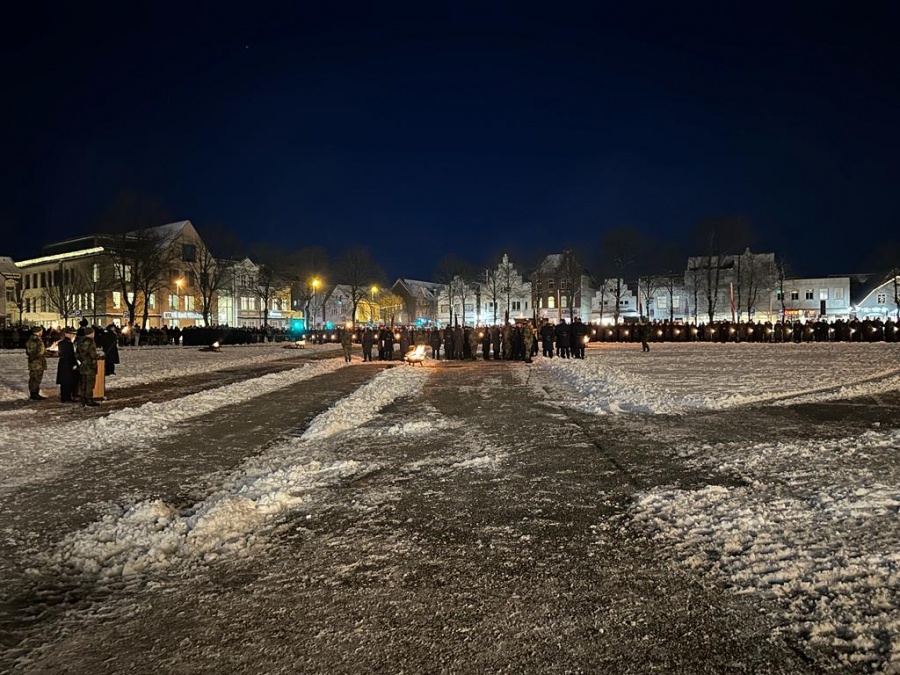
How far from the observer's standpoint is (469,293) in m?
86.1

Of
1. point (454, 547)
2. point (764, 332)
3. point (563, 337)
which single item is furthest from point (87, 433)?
point (764, 332)

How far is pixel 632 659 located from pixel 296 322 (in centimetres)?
8560

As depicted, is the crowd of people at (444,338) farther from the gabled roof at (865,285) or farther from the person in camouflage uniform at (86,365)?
the gabled roof at (865,285)

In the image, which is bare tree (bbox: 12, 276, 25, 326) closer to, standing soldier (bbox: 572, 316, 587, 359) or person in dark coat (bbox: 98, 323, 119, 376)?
person in dark coat (bbox: 98, 323, 119, 376)

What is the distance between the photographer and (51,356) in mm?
30641

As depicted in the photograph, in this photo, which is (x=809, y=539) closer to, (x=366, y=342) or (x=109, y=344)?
(x=109, y=344)

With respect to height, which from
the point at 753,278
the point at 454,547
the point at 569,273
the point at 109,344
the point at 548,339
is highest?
the point at 569,273

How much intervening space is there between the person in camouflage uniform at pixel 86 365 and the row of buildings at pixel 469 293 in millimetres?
45387

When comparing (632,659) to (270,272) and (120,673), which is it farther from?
(270,272)

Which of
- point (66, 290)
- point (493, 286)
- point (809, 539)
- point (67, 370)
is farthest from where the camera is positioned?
point (493, 286)

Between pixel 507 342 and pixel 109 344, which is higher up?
pixel 109 344

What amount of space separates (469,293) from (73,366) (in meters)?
73.2

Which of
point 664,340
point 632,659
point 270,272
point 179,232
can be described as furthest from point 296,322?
point 632,659

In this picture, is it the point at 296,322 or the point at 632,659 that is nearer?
the point at 632,659
